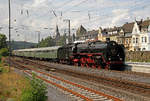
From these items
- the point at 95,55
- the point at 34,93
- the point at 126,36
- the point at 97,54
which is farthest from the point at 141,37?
the point at 34,93

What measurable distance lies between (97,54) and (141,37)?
3687cm

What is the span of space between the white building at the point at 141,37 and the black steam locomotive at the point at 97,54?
29.8 meters

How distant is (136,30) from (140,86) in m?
50.0

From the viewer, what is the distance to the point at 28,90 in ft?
30.7

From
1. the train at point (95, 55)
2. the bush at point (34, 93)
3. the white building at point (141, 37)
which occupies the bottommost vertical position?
the bush at point (34, 93)

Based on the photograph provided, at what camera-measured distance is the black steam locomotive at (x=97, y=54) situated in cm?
2216

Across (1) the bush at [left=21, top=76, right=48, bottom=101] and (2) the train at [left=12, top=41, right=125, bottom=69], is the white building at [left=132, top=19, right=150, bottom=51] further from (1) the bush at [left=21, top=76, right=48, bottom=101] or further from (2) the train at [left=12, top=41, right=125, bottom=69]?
(1) the bush at [left=21, top=76, right=48, bottom=101]

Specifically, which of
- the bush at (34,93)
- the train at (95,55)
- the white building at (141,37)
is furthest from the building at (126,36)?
the bush at (34,93)

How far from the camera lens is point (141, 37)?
56.3 metres

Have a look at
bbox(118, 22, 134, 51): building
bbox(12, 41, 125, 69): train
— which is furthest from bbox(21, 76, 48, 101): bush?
bbox(118, 22, 134, 51): building

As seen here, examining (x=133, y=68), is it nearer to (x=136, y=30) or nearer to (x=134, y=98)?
(x=134, y=98)

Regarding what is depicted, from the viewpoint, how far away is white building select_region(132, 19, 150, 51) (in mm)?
53688

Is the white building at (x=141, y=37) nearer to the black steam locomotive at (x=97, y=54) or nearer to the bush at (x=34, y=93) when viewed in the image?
the black steam locomotive at (x=97, y=54)

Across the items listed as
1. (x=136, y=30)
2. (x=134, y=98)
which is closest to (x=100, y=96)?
(x=134, y=98)
